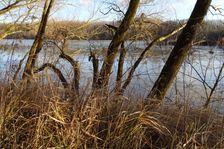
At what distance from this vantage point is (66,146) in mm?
3908

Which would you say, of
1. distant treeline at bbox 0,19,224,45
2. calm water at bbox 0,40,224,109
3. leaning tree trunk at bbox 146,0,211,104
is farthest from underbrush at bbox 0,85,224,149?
distant treeline at bbox 0,19,224,45

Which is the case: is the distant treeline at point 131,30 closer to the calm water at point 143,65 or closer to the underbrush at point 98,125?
the calm water at point 143,65

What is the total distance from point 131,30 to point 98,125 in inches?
373

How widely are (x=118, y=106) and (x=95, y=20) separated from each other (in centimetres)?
1476

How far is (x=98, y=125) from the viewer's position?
162 inches

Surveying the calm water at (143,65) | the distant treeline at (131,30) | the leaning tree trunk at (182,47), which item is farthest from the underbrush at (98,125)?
the distant treeline at (131,30)

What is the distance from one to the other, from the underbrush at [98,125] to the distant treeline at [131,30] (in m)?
3.96

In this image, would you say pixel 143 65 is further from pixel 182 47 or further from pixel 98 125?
pixel 98 125

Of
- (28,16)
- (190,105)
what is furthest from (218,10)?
(28,16)

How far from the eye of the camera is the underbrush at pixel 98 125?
3.94m

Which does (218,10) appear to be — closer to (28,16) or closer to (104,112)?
(104,112)

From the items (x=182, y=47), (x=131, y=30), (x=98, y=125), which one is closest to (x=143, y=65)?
(x=131, y=30)

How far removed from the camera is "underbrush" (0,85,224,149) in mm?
3943

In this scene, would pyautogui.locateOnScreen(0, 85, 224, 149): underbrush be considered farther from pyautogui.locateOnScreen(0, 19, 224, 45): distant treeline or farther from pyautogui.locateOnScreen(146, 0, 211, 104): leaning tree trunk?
pyautogui.locateOnScreen(0, 19, 224, 45): distant treeline
